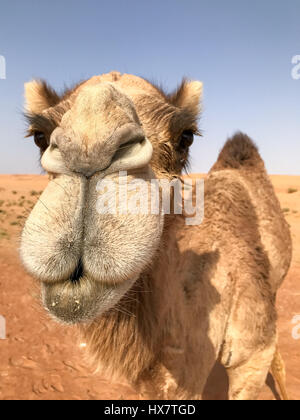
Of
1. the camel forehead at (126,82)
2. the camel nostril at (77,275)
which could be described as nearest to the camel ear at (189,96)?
the camel forehead at (126,82)

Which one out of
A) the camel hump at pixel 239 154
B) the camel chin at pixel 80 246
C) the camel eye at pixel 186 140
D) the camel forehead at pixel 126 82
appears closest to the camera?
the camel chin at pixel 80 246

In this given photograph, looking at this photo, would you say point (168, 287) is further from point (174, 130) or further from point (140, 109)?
point (140, 109)

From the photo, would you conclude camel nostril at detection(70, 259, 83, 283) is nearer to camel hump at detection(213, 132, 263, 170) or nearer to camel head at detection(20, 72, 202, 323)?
camel head at detection(20, 72, 202, 323)

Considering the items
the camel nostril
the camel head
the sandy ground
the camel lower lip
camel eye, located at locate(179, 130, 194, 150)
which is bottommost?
the sandy ground

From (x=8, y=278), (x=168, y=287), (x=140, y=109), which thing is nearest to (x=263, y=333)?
(x=168, y=287)

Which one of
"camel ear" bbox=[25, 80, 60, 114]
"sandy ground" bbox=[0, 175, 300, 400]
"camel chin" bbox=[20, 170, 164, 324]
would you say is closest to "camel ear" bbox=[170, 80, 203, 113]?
"camel ear" bbox=[25, 80, 60, 114]

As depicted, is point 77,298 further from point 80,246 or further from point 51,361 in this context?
point 51,361

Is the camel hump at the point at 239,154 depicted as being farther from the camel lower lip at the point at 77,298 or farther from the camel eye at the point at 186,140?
the camel lower lip at the point at 77,298

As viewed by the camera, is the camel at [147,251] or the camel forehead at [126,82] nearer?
the camel at [147,251]

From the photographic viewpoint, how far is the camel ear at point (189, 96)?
220cm

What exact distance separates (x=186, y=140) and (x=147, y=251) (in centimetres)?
108

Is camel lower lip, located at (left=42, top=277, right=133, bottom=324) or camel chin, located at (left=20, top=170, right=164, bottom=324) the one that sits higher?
camel chin, located at (left=20, top=170, right=164, bottom=324)

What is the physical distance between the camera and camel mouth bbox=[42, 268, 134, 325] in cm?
122
